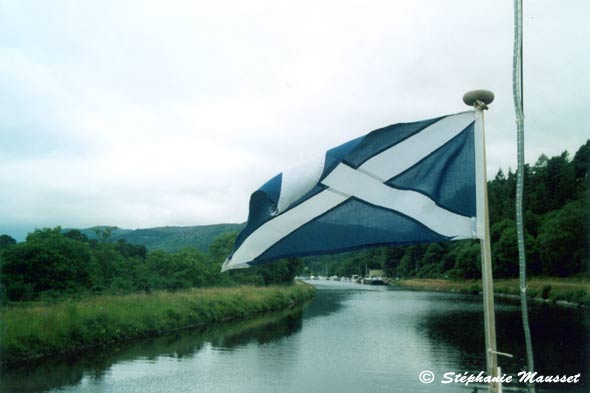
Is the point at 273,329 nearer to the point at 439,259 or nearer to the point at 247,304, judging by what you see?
the point at 247,304

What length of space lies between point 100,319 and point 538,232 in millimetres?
84343

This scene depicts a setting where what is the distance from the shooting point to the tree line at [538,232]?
6844 centimetres

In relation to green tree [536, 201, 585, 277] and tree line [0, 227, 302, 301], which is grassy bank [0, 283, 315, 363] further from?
green tree [536, 201, 585, 277]

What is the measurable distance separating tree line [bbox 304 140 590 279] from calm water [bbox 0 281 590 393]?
20.2 metres

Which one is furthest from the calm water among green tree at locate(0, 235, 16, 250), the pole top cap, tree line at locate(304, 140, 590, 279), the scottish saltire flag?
tree line at locate(304, 140, 590, 279)

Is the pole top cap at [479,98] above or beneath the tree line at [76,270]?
above

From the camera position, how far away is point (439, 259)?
138m

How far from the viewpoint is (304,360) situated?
19562 millimetres

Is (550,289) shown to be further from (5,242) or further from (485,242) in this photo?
(485,242)

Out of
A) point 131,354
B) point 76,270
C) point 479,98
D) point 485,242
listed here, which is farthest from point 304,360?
point 479,98

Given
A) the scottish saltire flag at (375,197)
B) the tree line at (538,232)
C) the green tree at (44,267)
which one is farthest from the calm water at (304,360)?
the tree line at (538,232)

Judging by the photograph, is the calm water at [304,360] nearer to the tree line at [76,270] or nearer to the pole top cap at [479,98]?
the tree line at [76,270]

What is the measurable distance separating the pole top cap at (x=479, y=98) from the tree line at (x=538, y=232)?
39870mm

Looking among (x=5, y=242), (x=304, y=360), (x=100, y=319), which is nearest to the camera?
(x=304, y=360)
